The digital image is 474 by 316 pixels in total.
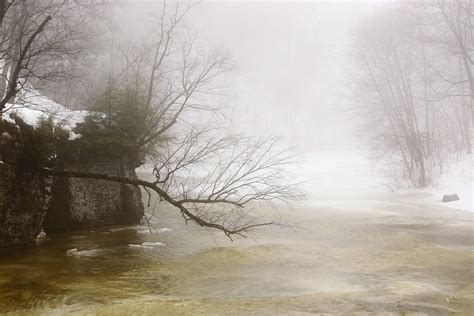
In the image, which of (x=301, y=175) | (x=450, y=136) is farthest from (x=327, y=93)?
(x=450, y=136)

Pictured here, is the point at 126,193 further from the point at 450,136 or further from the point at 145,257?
the point at 450,136

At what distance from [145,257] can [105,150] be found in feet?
18.6

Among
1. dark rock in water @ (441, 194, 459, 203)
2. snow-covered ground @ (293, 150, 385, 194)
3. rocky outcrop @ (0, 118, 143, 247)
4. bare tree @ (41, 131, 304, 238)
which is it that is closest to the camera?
bare tree @ (41, 131, 304, 238)

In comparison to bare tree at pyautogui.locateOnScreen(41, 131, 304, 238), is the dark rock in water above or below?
below

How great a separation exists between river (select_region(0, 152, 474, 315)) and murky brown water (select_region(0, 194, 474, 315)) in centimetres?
2

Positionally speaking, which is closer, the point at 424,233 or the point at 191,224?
the point at 424,233

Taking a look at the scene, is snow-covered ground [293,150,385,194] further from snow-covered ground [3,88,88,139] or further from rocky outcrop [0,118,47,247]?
rocky outcrop [0,118,47,247]

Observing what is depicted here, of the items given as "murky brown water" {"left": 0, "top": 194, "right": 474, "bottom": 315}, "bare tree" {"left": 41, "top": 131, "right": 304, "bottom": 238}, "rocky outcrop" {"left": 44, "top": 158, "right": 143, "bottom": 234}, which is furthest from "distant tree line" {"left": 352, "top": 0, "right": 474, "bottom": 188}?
"rocky outcrop" {"left": 44, "top": 158, "right": 143, "bottom": 234}

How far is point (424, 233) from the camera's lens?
12.7 m

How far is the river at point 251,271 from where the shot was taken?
21.7ft

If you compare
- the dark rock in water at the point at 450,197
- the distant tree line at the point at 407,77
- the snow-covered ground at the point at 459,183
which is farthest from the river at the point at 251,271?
the distant tree line at the point at 407,77

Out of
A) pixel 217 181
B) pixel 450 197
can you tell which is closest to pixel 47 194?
pixel 217 181

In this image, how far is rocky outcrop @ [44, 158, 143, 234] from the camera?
1321 centimetres

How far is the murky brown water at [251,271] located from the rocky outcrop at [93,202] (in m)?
0.81
